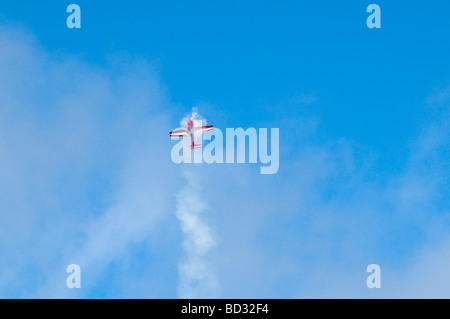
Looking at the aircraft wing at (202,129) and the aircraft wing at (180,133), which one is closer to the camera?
the aircraft wing at (202,129)

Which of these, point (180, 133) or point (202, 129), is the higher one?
point (202, 129)

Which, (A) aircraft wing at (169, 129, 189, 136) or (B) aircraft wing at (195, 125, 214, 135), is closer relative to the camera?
(B) aircraft wing at (195, 125, 214, 135)

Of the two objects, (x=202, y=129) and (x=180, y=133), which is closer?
(x=202, y=129)
